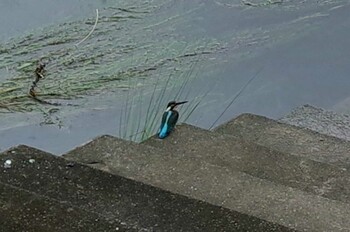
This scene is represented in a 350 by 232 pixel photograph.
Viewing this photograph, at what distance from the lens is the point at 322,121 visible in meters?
3.40

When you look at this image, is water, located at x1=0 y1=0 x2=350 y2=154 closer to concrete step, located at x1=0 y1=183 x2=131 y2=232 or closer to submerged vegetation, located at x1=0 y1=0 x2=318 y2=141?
submerged vegetation, located at x1=0 y1=0 x2=318 y2=141

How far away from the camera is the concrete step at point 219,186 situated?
1921 mm

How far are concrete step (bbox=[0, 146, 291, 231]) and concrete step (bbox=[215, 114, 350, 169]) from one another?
1.25m

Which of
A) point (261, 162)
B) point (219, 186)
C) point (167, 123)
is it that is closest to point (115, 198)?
point (219, 186)

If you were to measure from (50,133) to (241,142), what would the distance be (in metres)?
1.01

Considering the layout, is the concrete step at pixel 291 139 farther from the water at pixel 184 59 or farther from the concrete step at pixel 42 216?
the concrete step at pixel 42 216

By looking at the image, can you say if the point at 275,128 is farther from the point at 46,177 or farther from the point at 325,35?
the point at 325,35

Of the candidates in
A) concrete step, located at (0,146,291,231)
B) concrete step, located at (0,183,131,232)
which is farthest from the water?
concrete step, located at (0,183,131,232)

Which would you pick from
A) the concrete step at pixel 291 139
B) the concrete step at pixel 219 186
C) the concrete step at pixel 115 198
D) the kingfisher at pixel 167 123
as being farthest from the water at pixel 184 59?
the concrete step at pixel 115 198

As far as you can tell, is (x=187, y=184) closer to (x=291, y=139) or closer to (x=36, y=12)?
(x=291, y=139)

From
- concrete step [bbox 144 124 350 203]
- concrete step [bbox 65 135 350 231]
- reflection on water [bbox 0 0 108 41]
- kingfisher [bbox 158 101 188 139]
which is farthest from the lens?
reflection on water [bbox 0 0 108 41]

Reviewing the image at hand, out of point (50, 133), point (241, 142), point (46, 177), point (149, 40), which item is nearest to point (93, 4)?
point (149, 40)

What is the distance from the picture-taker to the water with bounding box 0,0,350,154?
Answer: 3.51 meters

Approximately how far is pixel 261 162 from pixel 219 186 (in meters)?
0.49
